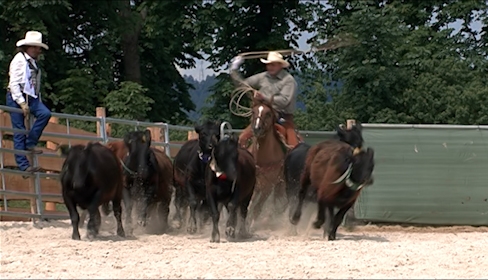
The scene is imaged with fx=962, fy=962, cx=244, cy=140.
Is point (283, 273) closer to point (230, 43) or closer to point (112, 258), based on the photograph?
point (112, 258)

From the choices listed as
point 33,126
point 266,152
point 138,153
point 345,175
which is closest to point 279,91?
point 266,152

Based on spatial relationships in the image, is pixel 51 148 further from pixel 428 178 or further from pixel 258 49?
pixel 258 49

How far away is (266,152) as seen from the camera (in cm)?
1369

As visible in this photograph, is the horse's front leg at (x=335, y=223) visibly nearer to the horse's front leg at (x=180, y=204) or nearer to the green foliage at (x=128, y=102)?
the horse's front leg at (x=180, y=204)

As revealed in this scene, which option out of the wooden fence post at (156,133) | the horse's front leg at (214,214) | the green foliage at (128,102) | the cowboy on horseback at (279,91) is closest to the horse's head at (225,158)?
the horse's front leg at (214,214)

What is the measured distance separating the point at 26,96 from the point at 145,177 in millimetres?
1900

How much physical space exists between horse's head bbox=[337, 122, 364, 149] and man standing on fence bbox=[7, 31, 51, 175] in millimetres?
3914

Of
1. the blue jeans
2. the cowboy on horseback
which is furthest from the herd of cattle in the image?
the blue jeans

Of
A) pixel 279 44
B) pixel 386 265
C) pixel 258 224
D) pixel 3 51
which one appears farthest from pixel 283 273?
pixel 279 44

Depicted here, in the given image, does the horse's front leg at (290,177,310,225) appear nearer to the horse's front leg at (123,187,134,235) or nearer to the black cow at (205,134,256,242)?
the black cow at (205,134,256,242)

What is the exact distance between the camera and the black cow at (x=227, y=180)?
1181 cm

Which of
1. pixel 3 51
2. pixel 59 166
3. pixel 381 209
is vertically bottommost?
pixel 381 209

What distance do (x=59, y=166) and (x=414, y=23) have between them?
20.3m

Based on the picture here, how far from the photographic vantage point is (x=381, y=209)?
15.8m
